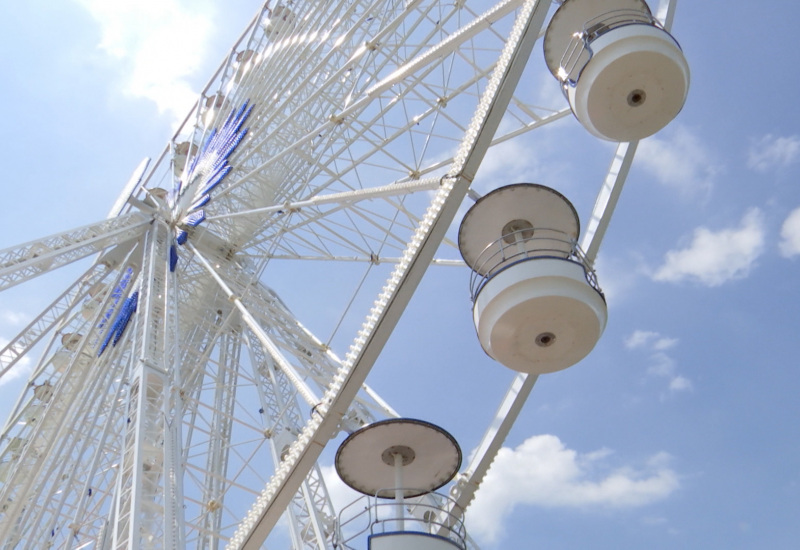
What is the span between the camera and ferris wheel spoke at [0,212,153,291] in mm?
15852

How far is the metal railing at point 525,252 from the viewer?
8992 mm

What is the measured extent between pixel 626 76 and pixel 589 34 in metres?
0.89

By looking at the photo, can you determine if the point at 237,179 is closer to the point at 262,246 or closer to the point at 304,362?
the point at 262,246

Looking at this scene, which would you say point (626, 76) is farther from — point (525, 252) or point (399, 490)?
point (399, 490)

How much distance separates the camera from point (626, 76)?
384 inches

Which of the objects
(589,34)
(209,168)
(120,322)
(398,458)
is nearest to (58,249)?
(120,322)

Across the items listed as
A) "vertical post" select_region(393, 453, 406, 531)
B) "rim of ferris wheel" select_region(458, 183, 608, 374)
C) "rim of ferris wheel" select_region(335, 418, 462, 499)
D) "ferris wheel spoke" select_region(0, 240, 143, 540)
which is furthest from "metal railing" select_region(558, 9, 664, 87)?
"ferris wheel spoke" select_region(0, 240, 143, 540)

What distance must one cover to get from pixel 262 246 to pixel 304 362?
4.87 meters

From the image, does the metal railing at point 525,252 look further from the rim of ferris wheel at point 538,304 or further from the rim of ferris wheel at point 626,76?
the rim of ferris wheel at point 626,76

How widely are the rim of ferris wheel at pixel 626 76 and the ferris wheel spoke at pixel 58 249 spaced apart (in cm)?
1075

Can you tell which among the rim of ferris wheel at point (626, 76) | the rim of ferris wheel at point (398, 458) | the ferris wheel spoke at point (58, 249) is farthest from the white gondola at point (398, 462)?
the ferris wheel spoke at point (58, 249)

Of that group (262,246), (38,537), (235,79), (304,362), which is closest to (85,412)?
(38,537)

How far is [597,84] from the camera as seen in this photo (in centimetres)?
987

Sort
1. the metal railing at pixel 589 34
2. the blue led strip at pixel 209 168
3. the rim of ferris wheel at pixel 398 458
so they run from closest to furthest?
the rim of ferris wheel at pixel 398 458
the metal railing at pixel 589 34
the blue led strip at pixel 209 168
